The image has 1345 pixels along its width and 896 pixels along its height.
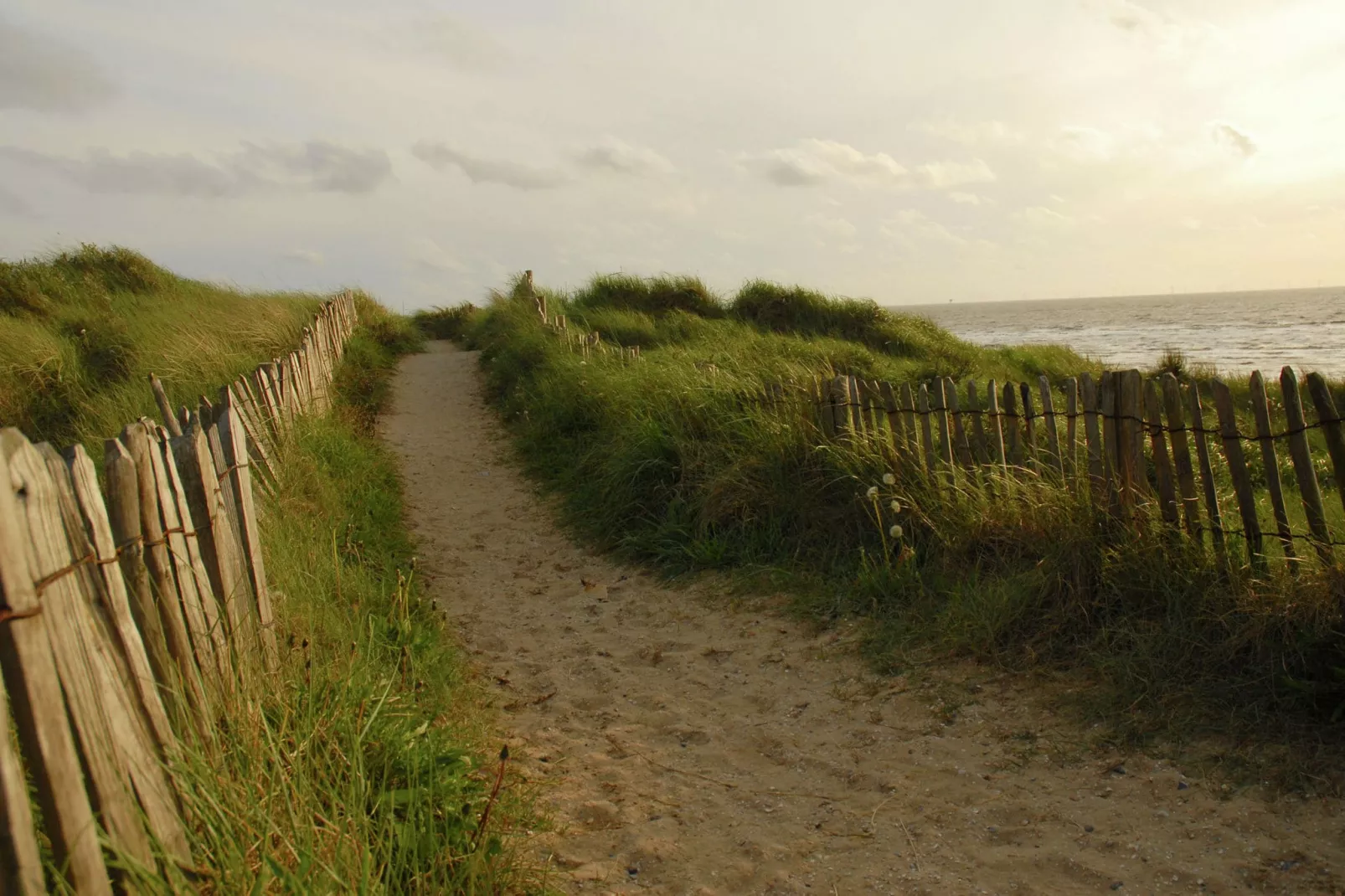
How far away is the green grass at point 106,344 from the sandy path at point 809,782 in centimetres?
480

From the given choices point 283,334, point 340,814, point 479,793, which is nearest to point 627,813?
point 479,793

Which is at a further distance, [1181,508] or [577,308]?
[577,308]

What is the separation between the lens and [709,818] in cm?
345

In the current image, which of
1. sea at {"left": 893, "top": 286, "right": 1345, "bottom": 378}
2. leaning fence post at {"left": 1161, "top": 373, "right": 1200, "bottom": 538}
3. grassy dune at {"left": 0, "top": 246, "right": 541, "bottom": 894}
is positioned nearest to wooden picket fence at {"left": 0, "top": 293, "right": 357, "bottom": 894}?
grassy dune at {"left": 0, "top": 246, "right": 541, "bottom": 894}

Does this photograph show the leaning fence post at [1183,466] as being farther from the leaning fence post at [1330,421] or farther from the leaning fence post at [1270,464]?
the leaning fence post at [1330,421]

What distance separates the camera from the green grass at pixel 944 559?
3684 mm

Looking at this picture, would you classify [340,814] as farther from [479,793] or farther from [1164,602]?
[1164,602]

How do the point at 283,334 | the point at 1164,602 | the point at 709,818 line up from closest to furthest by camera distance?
the point at 709,818 → the point at 1164,602 → the point at 283,334

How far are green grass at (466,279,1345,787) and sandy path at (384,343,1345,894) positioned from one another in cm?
32

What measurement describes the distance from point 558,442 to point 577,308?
31.6ft

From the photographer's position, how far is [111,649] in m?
2.17

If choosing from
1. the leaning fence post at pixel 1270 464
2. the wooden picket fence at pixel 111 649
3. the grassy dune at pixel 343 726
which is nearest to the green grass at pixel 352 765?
the grassy dune at pixel 343 726

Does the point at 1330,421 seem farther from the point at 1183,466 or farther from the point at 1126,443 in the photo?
the point at 1126,443

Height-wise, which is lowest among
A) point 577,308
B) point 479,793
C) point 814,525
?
point 479,793
